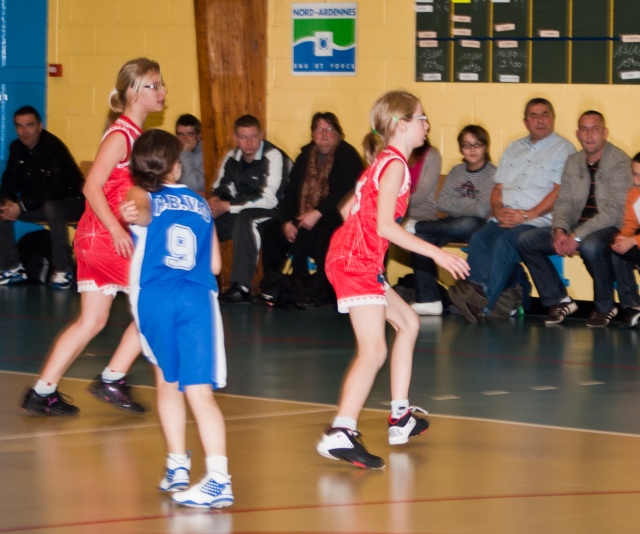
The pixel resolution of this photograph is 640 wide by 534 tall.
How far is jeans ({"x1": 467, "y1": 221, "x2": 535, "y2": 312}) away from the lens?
9359 mm

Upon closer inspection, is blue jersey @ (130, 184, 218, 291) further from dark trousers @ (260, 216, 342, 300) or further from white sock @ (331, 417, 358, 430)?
dark trousers @ (260, 216, 342, 300)

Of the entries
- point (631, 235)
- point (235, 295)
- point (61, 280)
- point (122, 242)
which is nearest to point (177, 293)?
point (122, 242)

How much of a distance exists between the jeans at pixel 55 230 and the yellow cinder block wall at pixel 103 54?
92 cm

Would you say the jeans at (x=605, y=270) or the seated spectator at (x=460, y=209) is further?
the seated spectator at (x=460, y=209)

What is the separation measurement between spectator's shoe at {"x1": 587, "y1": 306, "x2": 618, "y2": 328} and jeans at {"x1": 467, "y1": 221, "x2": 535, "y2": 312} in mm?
745

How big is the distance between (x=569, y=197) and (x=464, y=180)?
935 mm

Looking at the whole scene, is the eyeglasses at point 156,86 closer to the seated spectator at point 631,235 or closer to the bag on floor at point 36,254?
the seated spectator at point 631,235

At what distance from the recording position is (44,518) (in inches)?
154

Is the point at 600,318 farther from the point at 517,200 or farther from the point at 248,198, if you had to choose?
the point at 248,198

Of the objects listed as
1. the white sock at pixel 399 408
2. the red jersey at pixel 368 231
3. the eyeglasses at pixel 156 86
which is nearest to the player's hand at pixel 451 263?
the red jersey at pixel 368 231

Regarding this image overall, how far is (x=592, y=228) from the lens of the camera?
9.06 meters

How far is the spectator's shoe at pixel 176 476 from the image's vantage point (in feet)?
13.9

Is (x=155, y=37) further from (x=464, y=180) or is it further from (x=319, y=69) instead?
(x=464, y=180)

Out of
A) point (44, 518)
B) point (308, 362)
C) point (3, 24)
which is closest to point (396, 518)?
point (44, 518)
